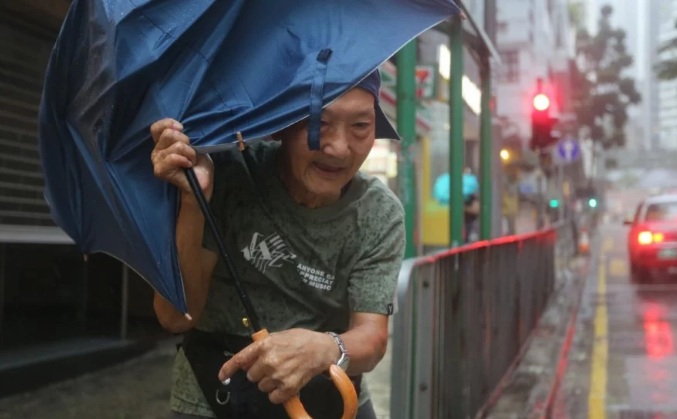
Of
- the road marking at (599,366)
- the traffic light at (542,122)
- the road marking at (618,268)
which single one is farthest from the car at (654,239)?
the traffic light at (542,122)

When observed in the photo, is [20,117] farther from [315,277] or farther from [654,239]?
[654,239]

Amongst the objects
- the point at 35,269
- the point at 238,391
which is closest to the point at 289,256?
the point at 238,391

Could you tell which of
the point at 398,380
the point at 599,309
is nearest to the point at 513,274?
the point at 398,380

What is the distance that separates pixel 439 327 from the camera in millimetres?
4383

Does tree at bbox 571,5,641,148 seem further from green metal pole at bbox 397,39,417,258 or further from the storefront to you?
green metal pole at bbox 397,39,417,258

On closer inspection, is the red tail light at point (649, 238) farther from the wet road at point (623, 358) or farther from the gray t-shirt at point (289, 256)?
the gray t-shirt at point (289, 256)

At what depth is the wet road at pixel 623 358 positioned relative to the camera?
21.3ft

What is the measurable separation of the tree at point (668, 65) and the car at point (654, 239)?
26.6 ft

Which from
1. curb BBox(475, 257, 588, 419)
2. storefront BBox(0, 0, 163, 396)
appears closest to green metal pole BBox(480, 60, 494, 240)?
curb BBox(475, 257, 588, 419)

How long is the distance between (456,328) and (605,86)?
48489 mm

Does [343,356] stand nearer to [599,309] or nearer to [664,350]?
[664,350]

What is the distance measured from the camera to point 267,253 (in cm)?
195

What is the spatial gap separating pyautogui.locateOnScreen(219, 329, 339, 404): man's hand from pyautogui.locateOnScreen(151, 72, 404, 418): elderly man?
12cm

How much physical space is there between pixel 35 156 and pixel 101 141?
5.17 m
